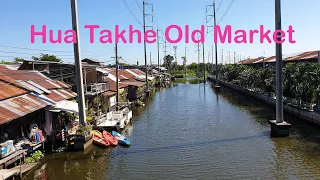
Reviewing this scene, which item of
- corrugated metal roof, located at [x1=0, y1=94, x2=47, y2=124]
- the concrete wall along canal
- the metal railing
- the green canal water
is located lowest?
the green canal water

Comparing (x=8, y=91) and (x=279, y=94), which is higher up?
(x=8, y=91)

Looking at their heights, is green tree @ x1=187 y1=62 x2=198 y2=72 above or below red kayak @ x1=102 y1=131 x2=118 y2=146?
above

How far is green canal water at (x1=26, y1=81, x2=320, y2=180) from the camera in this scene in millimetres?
15102

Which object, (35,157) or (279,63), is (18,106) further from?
(279,63)

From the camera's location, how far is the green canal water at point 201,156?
15.1 m

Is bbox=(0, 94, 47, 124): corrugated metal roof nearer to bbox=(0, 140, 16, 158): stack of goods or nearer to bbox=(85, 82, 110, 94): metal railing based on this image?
bbox=(0, 140, 16, 158): stack of goods

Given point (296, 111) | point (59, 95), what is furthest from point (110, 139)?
point (296, 111)

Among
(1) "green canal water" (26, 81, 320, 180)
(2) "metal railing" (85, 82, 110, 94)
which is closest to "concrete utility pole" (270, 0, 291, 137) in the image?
(1) "green canal water" (26, 81, 320, 180)

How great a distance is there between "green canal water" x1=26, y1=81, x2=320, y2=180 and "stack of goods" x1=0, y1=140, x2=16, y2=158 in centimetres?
168

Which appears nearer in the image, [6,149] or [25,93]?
[6,149]

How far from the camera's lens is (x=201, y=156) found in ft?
57.9

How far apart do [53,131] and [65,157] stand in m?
2.06

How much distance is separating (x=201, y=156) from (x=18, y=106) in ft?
33.7

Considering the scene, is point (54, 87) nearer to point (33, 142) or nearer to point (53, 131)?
point (53, 131)
